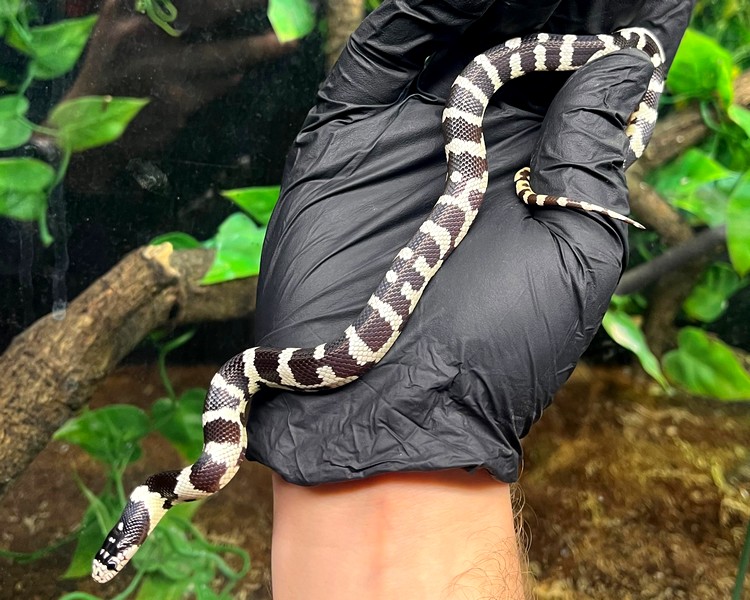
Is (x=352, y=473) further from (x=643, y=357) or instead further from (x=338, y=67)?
(x=643, y=357)

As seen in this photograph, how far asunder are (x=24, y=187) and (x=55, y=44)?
580mm

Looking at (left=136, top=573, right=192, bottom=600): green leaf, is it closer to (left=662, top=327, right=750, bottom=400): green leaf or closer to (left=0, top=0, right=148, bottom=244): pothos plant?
(left=0, top=0, right=148, bottom=244): pothos plant

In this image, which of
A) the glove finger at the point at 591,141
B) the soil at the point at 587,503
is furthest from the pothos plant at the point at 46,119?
the glove finger at the point at 591,141

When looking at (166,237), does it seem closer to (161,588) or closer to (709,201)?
(161,588)

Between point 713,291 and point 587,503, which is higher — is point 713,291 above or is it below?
above

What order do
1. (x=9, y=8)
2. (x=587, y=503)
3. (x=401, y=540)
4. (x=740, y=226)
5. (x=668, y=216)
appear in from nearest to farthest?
(x=401, y=540), (x=9, y=8), (x=740, y=226), (x=587, y=503), (x=668, y=216)

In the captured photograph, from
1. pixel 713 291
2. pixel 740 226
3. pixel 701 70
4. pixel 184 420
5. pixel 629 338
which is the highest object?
pixel 701 70

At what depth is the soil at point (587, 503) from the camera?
2.82 meters

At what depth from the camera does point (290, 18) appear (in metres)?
2.77

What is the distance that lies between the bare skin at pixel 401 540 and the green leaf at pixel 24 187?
1.65 m

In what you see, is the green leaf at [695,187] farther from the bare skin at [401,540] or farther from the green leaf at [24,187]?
the green leaf at [24,187]

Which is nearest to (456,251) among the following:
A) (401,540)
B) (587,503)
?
(401,540)

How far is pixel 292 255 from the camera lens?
2180mm

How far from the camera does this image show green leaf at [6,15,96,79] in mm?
2340
